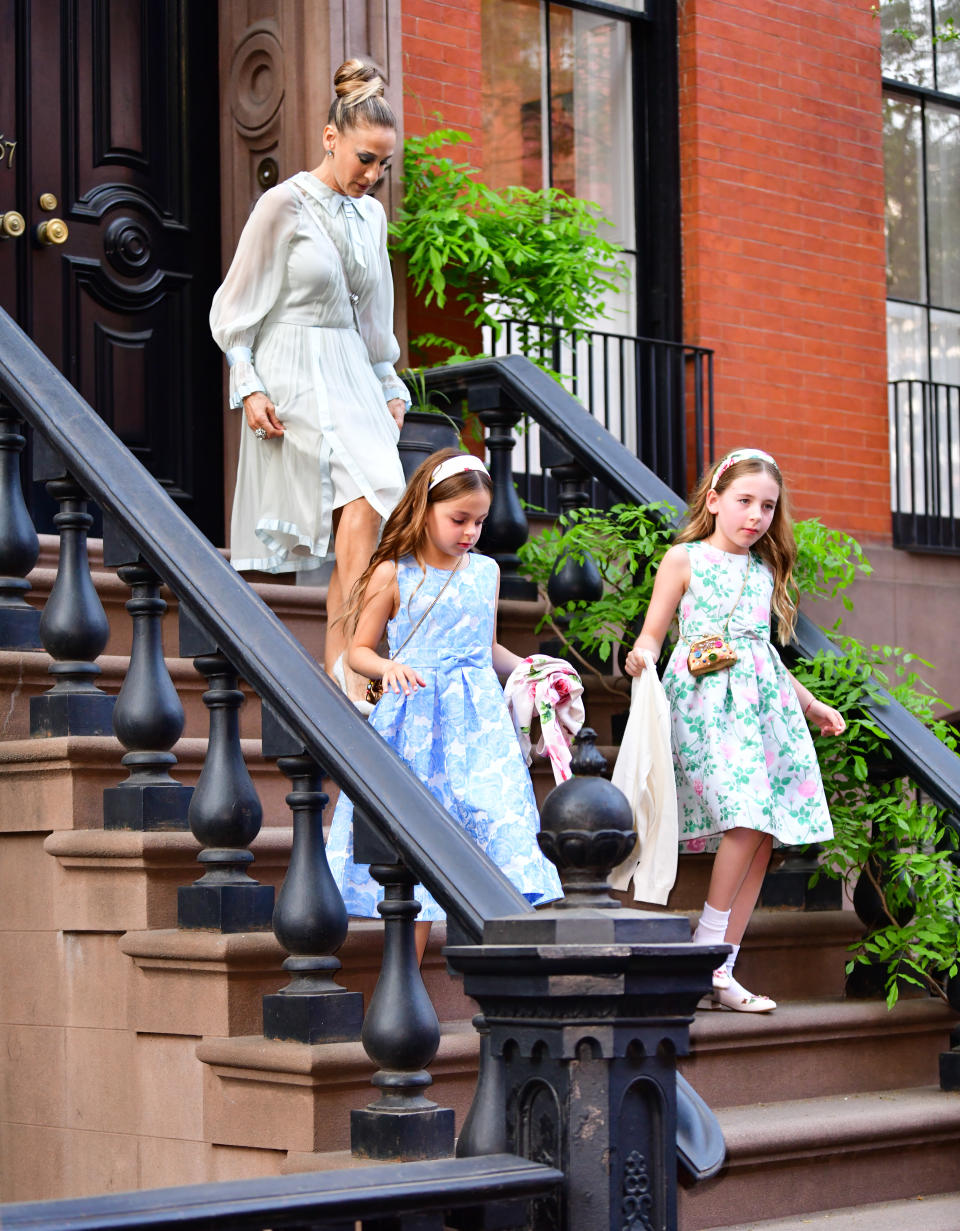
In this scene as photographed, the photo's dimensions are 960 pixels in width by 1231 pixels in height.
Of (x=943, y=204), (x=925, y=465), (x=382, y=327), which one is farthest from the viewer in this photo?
(x=943, y=204)

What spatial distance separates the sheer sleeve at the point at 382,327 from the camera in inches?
231

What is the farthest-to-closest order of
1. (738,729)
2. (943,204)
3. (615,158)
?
(943,204), (615,158), (738,729)

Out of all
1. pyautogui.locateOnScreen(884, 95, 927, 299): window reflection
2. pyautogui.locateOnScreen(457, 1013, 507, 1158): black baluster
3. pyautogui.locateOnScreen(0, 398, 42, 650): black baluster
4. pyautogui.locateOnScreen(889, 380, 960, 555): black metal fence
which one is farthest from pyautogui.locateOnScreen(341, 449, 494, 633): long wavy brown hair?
pyautogui.locateOnScreen(884, 95, 927, 299): window reflection

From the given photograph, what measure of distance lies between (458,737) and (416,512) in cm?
61

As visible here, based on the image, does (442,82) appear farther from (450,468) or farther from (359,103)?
(450,468)

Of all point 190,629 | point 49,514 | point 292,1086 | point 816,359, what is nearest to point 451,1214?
point 292,1086

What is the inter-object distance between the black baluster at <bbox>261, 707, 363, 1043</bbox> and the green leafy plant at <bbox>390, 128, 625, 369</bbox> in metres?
3.28

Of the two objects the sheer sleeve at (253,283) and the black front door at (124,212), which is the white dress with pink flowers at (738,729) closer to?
the sheer sleeve at (253,283)

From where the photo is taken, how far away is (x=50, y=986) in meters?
4.43

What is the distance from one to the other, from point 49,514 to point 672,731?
8.31ft

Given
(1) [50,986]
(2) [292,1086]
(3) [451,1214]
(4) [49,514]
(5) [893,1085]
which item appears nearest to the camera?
(3) [451,1214]

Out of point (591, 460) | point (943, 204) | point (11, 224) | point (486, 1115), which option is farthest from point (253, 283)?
point (943, 204)

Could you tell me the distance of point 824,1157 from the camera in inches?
177

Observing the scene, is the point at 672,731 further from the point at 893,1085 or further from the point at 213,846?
the point at 213,846
